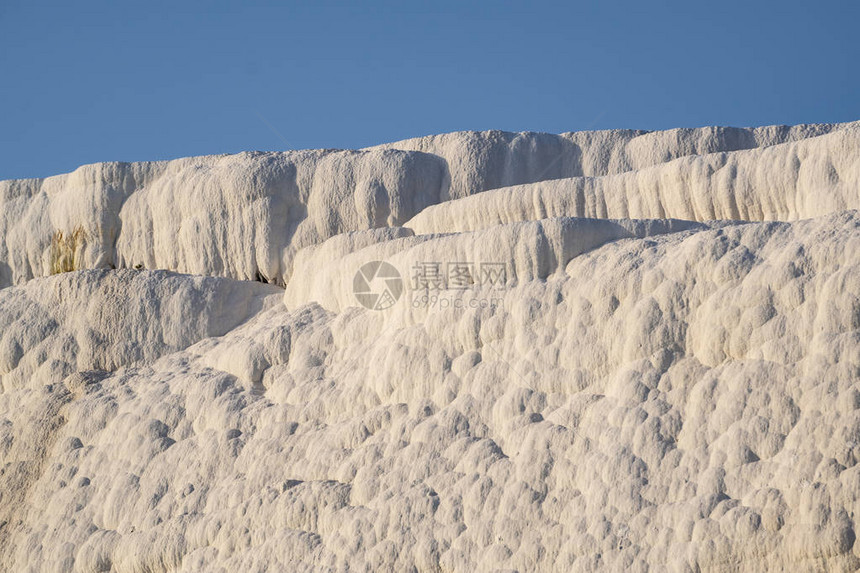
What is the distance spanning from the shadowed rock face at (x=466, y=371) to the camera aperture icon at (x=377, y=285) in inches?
1.8

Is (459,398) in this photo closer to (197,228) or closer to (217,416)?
(217,416)

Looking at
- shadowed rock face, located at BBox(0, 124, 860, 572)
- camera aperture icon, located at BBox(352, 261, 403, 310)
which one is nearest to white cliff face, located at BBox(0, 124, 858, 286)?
shadowed rock face, located at BBox(0, 124, 860, 572)

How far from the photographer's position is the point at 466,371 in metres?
8.72

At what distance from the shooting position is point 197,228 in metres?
13.3

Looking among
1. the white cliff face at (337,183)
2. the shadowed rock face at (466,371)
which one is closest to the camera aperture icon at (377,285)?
the shadowed rock face at (466,371)

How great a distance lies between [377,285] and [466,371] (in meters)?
1.52

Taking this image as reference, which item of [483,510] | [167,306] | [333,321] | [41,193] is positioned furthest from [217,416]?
[41,193]

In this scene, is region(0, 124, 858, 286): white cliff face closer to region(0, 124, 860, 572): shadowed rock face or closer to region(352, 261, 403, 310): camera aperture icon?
region(0, 124, 860, 572): shadowed rock face

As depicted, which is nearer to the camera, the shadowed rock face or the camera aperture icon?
the shadowed rock face

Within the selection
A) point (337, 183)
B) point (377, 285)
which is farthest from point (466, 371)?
point (337, 183)

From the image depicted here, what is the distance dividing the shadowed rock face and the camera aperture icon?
46mm

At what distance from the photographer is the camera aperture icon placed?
381 inches

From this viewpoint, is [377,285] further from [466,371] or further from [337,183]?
[337,183]

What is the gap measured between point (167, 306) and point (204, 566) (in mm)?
3550
